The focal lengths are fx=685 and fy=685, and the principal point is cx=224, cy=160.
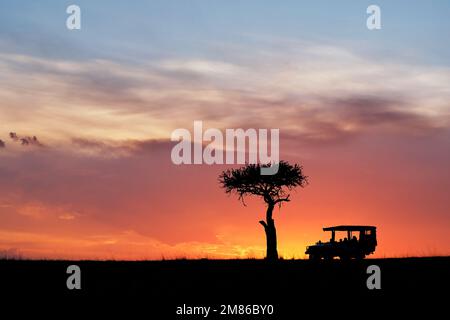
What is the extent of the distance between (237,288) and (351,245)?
861 inches

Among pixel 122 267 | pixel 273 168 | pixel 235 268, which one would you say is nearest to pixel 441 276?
pixel 235 268

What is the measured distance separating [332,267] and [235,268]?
5.48 metres

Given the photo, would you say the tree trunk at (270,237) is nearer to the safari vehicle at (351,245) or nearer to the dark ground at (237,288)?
the safari vehicle at (351,245)

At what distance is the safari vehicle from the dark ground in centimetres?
1027

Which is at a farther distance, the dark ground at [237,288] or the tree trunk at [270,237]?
the tree trunk at [270,237]

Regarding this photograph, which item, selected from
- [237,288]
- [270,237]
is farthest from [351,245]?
[237,288]

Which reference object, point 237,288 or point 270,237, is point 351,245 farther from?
point 237,288

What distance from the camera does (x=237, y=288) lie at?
27.1m

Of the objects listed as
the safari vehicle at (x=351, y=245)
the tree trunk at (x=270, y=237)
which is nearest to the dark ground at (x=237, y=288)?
the safari vehicle at (x=351, y=245)

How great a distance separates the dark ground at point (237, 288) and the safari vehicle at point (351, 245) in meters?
10.3

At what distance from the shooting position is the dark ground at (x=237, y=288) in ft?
76.2

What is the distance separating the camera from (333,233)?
4816 cm
